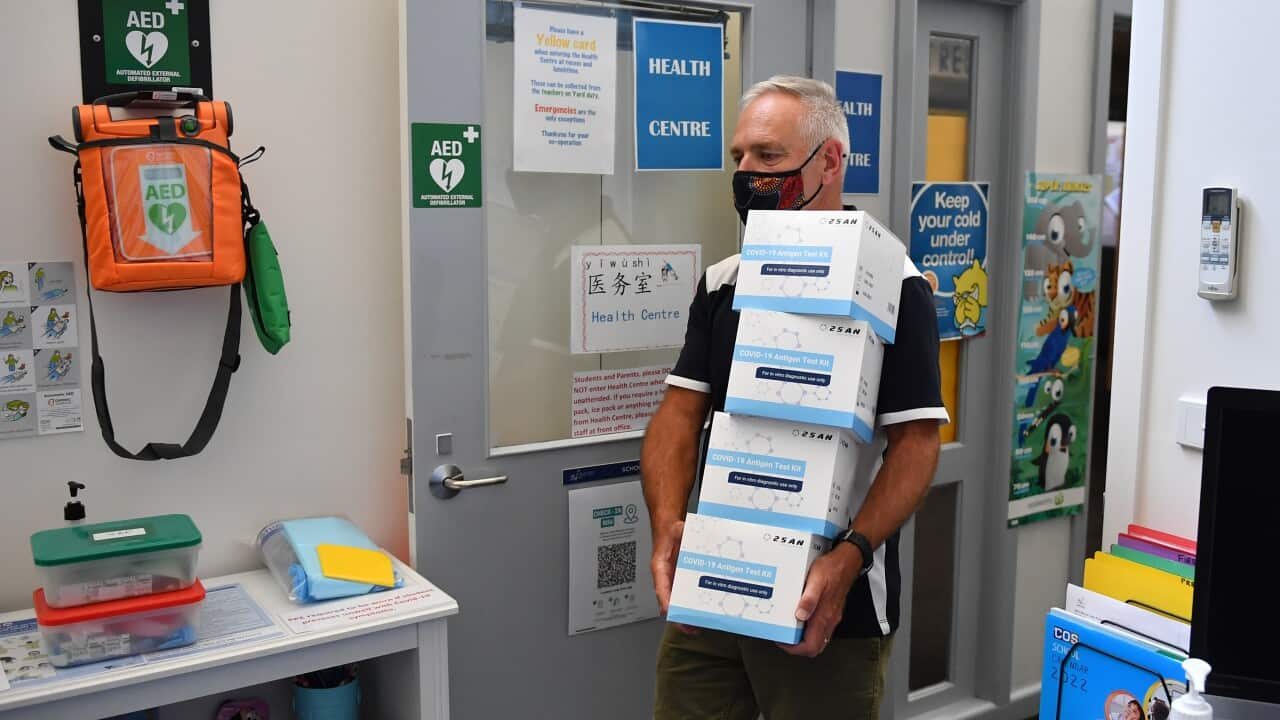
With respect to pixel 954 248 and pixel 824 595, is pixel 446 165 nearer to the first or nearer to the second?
pixel 824 595

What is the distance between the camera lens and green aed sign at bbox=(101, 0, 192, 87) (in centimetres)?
194

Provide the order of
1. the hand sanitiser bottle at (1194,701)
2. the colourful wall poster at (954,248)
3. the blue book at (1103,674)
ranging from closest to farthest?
1. the hand sanitiser bottle at (1194,701)
2. the blue book at (1103,674)
3. the colourful wall poster at (954,248)

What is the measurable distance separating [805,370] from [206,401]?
46.4 inches

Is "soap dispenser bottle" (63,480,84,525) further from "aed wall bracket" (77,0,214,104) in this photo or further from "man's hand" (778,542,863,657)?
"man's hand" (778,542,863,657)

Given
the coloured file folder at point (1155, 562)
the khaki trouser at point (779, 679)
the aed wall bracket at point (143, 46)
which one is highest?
Answer: the aed wall bracket at point (143, 46)

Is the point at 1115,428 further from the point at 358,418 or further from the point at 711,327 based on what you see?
the point at 358,418

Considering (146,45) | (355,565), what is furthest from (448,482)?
(146,45)

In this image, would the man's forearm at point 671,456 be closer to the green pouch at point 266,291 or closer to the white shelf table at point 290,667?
the white shelf table at point 290,667

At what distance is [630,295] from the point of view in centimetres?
245

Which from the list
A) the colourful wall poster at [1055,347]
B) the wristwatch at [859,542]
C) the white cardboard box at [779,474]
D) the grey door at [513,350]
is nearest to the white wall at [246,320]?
the grey door at [513,350]

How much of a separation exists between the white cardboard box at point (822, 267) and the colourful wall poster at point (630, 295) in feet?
2.26

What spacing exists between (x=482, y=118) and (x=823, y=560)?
44.5 inches

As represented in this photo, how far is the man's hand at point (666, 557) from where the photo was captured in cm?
182

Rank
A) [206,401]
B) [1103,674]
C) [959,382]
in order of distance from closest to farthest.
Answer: [1103,674] → [206,401] → [959,382]
